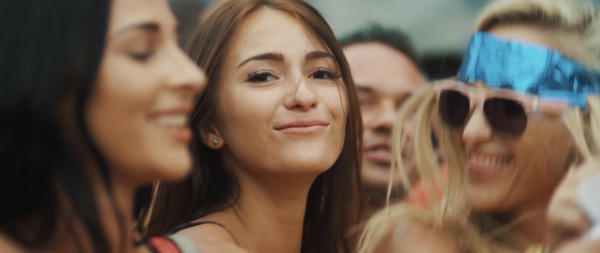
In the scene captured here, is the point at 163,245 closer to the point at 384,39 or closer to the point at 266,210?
the point at 266,210

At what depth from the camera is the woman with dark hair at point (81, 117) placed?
1.37 m

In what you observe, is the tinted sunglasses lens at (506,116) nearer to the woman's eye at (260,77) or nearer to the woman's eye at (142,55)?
the woman's eye at (260,77)

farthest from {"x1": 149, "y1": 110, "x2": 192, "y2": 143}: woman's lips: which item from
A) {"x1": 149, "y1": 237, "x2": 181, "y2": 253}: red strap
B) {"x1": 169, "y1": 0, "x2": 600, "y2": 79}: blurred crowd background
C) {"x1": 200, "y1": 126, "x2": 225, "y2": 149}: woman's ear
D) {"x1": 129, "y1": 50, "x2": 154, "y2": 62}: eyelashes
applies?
{"x1": 169, "y1": 0, "x2": 600, "y2": 79}: blurred crowd background

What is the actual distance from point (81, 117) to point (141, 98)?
0.14 m

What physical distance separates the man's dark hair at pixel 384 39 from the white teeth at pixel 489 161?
5.58 feet

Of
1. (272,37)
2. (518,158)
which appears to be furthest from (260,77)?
(518,158)

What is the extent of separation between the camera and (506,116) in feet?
7.00

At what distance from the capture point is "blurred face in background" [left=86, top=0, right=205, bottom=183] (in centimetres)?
142

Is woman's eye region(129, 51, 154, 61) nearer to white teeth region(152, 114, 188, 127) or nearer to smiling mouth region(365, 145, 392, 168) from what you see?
white teeth region(152, 114, 188, 127)

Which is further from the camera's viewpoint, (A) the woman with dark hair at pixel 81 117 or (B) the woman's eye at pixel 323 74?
(B) the woman's eye at pixel 323 74

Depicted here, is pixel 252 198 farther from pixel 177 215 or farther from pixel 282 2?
pixel 282 2

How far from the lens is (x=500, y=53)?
221 cm

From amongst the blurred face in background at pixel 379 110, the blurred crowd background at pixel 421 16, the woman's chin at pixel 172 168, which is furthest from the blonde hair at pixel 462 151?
the blurred crowd background at pixel 421 16

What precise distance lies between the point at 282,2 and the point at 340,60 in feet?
1.04
